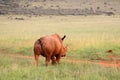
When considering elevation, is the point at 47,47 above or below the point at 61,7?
above

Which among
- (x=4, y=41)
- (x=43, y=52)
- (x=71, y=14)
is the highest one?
(x=43, y=52)

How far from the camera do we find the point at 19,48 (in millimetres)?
22438

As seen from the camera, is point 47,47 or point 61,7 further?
point 61,7

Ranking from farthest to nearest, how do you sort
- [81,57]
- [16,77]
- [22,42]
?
[22,42] → [81,57] → [16,77]

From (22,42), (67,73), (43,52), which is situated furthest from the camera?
(22,42)

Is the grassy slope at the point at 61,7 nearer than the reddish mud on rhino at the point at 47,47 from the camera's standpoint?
No

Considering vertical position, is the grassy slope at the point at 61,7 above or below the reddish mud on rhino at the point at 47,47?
below

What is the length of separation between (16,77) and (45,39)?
3.77 metres

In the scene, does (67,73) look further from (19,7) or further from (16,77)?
(19,7)

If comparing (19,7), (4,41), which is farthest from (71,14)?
(4,41)

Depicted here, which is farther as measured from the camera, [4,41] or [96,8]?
[96,8]

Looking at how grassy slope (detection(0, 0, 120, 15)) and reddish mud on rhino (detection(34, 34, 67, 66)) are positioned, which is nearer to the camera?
reddish mud on rhino (detection(34, 34, 67, 66))

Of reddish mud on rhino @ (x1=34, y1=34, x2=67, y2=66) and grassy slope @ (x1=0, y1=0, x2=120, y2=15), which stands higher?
reddish mud on rhino @ (x1=34, y1=34, x2=67, y2=66)

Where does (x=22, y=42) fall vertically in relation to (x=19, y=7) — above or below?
above
